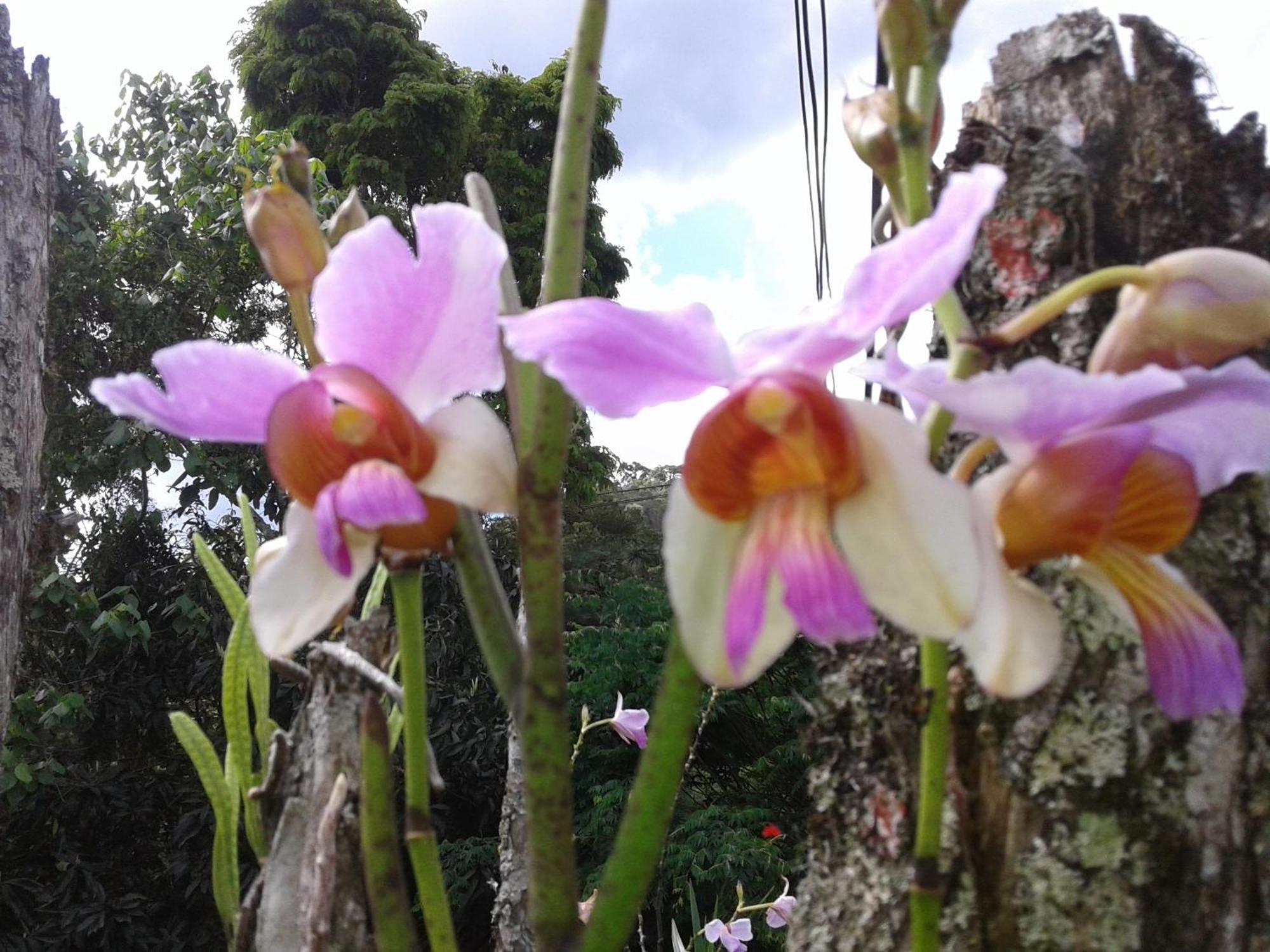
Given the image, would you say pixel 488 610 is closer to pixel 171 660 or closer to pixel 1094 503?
pixel 1094 503

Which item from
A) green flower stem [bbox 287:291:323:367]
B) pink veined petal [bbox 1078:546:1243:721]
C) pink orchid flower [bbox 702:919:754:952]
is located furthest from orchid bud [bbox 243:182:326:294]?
pink orchid flower [bbox 702:919:754:952]

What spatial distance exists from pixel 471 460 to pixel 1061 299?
0.20 metres

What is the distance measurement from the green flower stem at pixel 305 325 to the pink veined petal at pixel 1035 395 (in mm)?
223

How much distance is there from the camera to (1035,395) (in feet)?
0.83

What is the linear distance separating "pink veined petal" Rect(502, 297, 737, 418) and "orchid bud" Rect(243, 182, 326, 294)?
0.16 metres

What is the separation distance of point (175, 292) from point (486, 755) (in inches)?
113

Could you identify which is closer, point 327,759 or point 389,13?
point 327,759

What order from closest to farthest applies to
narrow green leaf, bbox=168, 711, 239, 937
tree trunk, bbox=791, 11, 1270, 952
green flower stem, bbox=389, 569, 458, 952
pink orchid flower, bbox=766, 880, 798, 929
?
green flower stem, bbox=389, 569, 458, 952 < tree trunk, bbox=791, 11, 1270, 952 < narrow green leaf, bbox=168, 711, 239, 937 < pink orchid flower, bbox=766, 880, 798, 929

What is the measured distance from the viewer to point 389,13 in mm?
6711

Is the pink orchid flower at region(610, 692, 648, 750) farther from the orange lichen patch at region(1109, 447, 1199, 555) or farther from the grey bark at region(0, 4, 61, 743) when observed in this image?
the orange lichen patch at region(1109, 447, 1199, 555)

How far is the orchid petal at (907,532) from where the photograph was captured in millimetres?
251

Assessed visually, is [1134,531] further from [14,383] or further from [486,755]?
[486,755]

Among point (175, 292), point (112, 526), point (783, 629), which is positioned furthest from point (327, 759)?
point (175, 292)

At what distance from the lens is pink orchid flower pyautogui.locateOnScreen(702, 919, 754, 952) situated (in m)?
1.84
